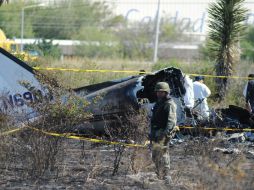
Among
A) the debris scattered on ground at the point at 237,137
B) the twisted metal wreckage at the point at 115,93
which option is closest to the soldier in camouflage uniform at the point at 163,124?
the twisted metal wreckage at the point at 115,93

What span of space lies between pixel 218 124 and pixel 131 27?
243 feet

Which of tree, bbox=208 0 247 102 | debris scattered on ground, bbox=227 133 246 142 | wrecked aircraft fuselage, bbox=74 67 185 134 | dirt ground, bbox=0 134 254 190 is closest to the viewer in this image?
dirt ground, bbox=0 134 254 190

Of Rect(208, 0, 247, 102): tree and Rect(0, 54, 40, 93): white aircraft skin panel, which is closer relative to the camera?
Rect(0, 54, 40, 93): white aircraft skin panel

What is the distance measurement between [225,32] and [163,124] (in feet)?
34.6

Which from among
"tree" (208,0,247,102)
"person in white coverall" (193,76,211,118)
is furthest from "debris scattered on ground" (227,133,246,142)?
"tree" (208,0,247,102)

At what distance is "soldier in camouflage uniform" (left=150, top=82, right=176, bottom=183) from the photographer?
1002 centimetres

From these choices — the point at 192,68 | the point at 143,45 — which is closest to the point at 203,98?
the point at 192,68

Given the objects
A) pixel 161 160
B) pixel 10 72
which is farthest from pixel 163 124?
Result: pixel 10 72

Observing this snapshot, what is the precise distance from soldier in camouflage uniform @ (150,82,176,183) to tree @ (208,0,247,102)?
10.3 metres

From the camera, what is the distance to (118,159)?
10.7 meters

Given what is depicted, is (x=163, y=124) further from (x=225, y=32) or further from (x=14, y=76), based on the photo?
(x=225, y=32)

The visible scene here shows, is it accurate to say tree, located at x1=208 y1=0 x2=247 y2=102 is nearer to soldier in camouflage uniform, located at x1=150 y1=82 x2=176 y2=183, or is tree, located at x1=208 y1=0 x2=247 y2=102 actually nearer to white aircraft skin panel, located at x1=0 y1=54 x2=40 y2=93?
white aircraft skin panel, located at x1=0 y1=54 x2=40 y2=93

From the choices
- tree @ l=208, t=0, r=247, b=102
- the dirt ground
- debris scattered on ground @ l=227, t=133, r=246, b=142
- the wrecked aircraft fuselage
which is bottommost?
debris scattered on ground @ l=227, t=133, r=246, b=142

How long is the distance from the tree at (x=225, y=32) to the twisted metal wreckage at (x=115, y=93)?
5.28 meters
